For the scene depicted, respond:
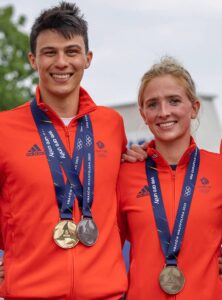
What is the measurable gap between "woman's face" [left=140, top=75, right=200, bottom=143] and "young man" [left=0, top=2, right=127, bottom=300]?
0.29 metres

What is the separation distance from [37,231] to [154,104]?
41.3 inches

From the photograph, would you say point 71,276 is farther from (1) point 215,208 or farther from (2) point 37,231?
(1) point 215,208

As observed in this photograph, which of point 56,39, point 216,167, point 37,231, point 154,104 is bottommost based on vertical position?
point 37,231

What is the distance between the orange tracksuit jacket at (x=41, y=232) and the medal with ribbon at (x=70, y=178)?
0.10ft

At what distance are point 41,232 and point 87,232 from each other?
232 mm

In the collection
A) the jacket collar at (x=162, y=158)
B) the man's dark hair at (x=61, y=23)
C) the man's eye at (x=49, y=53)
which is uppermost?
the man's dark hair at (x=61, y=23)

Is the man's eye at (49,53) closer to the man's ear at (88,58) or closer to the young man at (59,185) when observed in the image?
the young man at (59,185)

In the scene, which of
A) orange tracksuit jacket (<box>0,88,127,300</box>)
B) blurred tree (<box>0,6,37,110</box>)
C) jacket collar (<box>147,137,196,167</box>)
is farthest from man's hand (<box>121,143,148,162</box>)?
blurred tree (<box>0,6,37,110</box>)

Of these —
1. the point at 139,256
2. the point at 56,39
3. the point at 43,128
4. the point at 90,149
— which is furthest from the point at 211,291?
the point at 56,39

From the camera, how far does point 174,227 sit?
4.00 metres

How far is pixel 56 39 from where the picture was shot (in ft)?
13.0

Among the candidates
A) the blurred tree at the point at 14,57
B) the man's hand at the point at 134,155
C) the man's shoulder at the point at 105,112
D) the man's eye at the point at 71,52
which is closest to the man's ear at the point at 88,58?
the man's eye at the point at 71,52

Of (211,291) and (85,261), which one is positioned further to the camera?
(211,291)

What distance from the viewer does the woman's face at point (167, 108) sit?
418 centimetres
